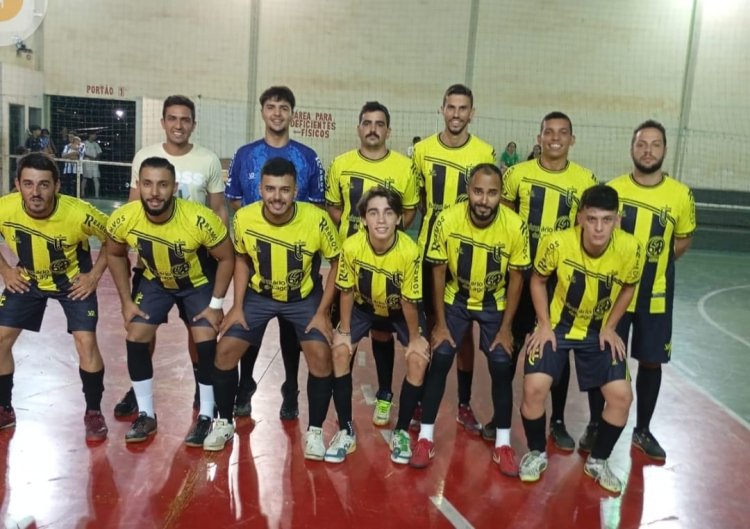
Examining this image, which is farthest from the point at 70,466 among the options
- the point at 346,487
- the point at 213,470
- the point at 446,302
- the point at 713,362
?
the point at 713,362

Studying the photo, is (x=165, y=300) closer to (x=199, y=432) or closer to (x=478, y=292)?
(x=199, y=432)

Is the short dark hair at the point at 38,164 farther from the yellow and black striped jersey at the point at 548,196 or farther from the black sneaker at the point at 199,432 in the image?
the yellow and black striped jersey at the point at 548,196

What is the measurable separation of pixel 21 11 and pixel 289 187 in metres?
15.3

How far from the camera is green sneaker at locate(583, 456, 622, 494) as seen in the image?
3795 millimetres

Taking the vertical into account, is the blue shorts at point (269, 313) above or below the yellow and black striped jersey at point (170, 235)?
below

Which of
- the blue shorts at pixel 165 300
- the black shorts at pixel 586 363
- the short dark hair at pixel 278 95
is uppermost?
the short dark hair at pixel 278 95

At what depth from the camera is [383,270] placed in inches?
153

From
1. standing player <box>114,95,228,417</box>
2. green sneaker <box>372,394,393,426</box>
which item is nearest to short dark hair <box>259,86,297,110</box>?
standing player <box>114,95,228,417</box>

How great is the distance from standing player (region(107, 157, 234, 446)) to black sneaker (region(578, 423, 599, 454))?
233cm

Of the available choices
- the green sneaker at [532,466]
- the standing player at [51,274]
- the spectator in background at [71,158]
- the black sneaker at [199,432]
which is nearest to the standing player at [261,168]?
the black sneaker at [199,432]

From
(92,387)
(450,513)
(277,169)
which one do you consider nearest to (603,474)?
(450,513)

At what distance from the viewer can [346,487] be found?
3.66 meters

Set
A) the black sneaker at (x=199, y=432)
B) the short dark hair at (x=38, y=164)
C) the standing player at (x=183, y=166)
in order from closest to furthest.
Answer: the short dark hair at (x=38, y=164), the black sneaker at (x=199, y=432), the standing player at (x=183, y=166)

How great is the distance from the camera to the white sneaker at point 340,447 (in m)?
3.93
